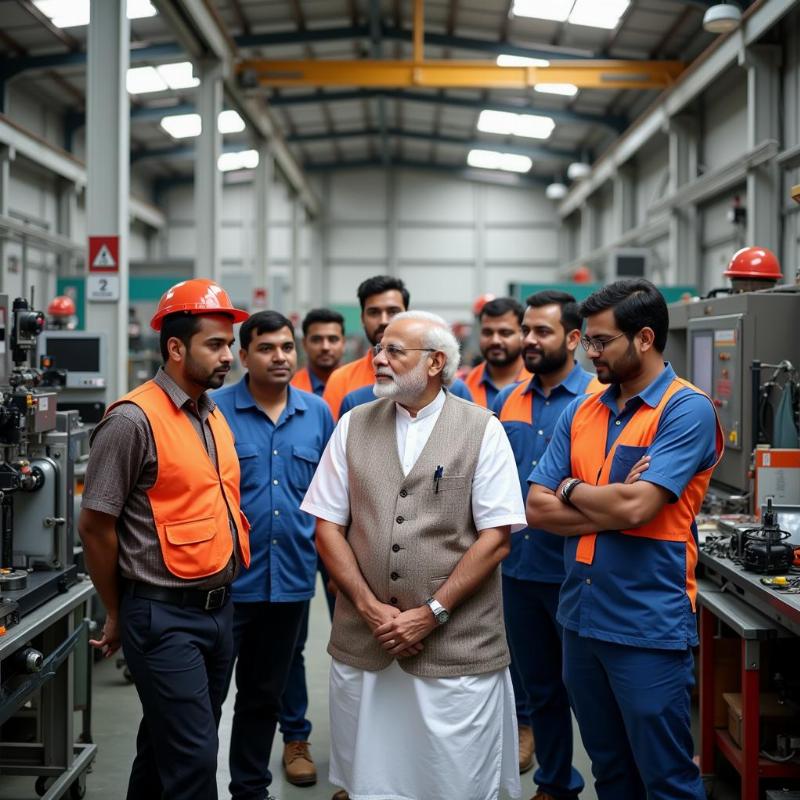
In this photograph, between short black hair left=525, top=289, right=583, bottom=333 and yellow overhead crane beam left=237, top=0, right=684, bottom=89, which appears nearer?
short black hair left=525, top=289, right=583, bottom=333

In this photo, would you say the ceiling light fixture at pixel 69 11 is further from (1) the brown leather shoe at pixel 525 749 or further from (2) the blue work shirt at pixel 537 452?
(1) the brown leather shoe at pixel 525 749

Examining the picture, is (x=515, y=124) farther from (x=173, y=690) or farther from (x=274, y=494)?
(x=173, y=690)

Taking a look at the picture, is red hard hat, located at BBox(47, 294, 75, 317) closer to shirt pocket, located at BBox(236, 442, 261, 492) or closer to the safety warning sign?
the safety warning sign

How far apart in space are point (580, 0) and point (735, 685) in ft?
24.4

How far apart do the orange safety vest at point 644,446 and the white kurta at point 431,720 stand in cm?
22

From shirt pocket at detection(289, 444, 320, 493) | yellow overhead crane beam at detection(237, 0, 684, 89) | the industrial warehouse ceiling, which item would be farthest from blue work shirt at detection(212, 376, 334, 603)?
yellow overhead crane beam at detection(237, 0, 684, 89)

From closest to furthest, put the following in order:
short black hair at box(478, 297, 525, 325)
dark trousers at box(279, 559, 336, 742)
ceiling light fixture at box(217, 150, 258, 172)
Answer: dark trousers at box(279, 559, 336, 742)
short black hair at box(478, 297, 525, 325)
ceiling light fixture at box(217, 150, 258, 172)

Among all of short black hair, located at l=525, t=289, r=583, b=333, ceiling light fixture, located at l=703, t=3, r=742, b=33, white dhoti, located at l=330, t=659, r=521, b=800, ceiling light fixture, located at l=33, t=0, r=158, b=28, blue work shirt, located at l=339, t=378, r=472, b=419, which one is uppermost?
ceiling light fixture, located at l=33, t=0, r=158, b=28

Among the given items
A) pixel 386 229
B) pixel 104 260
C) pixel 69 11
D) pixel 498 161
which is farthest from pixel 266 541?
pixel 386 229

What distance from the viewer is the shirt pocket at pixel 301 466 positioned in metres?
2.72

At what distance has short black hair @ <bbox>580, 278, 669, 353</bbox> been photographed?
2111 millimetres

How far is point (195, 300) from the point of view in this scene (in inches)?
83.6

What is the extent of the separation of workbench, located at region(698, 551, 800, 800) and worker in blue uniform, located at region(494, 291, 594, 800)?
487mm

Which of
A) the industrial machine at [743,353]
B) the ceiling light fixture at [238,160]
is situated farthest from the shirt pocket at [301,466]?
the ceiling light fixture at [238,160]
